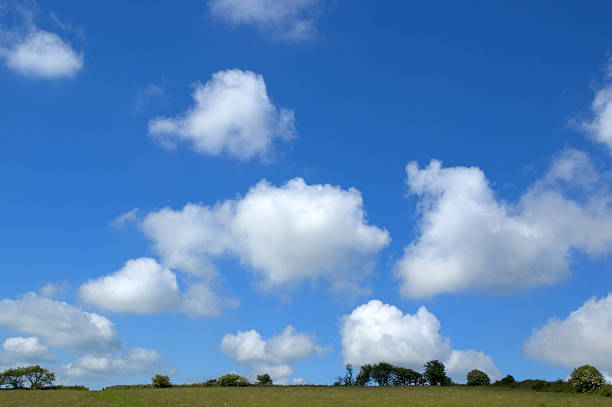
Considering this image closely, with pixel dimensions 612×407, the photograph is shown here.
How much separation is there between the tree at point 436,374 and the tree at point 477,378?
399 inches

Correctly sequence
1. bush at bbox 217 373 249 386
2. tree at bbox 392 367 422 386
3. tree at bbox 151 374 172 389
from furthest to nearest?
tree at bbox 392 367 422 386, bush at bbox 217 373 249 386, tree at bbox 151 374 172 389

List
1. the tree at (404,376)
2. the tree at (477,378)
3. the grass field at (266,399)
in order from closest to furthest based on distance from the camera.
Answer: the grass field at (266,399)
the tree at (477,378)
the tree at (404,376)

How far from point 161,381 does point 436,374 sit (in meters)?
63.5

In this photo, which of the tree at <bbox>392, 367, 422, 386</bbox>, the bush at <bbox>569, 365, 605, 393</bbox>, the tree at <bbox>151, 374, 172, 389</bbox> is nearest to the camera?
the bush at <bbox>569, 365, 605, 393</bbox>

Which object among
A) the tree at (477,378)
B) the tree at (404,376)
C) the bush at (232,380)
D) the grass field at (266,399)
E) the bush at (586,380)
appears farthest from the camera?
the tree at (404,376)

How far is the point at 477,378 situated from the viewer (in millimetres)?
108562


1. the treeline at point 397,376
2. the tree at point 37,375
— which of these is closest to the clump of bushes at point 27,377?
the tree at point 37,375

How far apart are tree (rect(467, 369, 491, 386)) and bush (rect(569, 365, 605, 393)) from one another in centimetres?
2334

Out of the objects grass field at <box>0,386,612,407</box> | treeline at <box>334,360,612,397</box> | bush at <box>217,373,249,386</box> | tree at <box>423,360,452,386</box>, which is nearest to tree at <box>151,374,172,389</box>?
bush at <box>217,373,249,386</box>

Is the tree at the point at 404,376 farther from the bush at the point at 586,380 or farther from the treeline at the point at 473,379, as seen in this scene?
the bush at the point at 586,380

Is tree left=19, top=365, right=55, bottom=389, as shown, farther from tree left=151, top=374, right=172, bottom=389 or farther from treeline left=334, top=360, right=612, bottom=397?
treeline left=334, top=360, right=612, bottom=397

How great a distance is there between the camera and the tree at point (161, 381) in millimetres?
99375

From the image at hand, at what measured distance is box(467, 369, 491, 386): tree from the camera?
4247 inches

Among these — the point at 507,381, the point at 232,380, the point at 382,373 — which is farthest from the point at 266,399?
the point at 382,373
